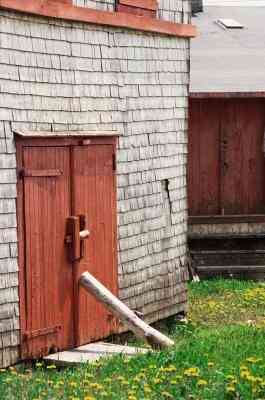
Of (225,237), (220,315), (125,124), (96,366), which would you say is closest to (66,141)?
(125,124)

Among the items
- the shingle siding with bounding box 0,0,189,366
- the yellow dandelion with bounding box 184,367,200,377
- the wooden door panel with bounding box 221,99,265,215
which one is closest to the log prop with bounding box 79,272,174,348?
the shingle siding with bounding box 0,0,189,366

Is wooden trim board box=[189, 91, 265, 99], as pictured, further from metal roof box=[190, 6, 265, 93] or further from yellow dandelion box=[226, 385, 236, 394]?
yellow dandelion box=[226, 385, 236, 394]

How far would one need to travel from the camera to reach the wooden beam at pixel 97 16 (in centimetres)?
1166

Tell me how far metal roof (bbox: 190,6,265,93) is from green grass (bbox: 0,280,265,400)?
726 centimetres

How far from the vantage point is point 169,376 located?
1043 centimetres

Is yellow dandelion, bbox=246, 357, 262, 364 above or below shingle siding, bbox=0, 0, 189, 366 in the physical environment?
below

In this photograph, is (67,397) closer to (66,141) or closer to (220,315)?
(66,141)

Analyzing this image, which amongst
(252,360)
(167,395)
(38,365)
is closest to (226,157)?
(38,365)

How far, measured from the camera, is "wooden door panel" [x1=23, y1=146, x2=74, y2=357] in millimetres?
11906

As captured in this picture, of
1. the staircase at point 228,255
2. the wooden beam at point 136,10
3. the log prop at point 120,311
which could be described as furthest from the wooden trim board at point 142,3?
the staircase at point 228,255

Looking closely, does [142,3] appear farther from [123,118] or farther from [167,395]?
[167,395]

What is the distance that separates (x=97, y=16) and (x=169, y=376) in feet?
14.5

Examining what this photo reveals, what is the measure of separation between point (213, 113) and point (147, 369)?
988cm

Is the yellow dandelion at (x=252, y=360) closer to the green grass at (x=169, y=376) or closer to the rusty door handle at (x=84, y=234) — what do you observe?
the green grass at (x=169, y=376)
